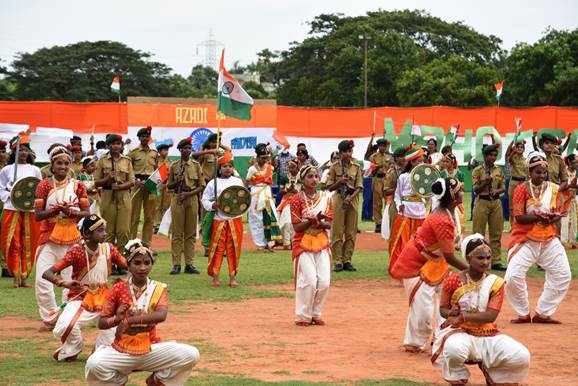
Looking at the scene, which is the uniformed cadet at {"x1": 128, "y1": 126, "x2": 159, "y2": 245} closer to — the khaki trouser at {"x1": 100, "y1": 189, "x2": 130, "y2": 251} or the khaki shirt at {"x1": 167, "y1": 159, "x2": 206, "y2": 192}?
the khaki shirt at {"x1": 167, "y1": 159, "x2": 206, "y2": 192}

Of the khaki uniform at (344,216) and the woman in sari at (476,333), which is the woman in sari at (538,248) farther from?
the khaki uniform at (344,216)

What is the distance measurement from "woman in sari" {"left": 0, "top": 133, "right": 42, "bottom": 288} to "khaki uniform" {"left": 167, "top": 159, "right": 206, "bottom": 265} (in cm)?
229

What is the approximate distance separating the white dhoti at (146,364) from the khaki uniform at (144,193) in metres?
10.2

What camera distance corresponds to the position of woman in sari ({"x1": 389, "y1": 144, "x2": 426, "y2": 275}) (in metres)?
15.4

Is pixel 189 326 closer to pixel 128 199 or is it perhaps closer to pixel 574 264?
pixel 128 199

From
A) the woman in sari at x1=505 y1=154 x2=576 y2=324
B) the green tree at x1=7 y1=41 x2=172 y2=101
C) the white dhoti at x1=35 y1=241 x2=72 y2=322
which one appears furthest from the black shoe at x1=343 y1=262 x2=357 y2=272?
the green tree at x1=7 y1=41 x2=172 y2=101

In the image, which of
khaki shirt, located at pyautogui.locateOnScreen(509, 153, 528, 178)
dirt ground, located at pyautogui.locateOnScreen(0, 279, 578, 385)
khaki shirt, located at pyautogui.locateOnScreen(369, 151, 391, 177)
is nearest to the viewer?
dirt ground, located at pyautogui.locateOnScreen(0, 279, 578, 385)

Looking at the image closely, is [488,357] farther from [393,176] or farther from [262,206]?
[262,206]

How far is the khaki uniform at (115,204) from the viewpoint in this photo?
16719mm

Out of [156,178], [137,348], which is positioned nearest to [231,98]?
[156,178]

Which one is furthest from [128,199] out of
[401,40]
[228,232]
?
[401,40]

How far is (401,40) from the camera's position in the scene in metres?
66.9

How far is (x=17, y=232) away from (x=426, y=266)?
7.06 metres

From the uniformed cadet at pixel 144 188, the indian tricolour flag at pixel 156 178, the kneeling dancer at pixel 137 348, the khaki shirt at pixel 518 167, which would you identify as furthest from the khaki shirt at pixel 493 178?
the kneeling dancer at pixel 137 348
